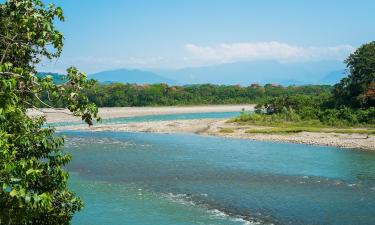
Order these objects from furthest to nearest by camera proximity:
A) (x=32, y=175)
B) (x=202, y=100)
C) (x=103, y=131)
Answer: (x=202, y=100), (x=103, y=131), (x=32, y=175)

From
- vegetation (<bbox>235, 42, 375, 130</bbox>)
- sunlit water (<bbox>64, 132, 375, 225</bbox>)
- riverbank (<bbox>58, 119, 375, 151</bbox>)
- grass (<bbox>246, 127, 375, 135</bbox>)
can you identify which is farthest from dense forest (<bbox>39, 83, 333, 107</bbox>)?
sunlit water (<bbox>64, 132, 375, 225</bbox>)

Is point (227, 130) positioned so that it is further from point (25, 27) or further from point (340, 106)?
point (25, 27)

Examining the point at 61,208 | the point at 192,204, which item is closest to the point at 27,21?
the point at 61,208

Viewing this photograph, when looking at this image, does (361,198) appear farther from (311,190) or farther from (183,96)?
(183,96)

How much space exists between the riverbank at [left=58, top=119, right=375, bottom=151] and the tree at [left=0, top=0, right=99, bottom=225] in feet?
158

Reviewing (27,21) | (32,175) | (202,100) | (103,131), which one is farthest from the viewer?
(202,100)

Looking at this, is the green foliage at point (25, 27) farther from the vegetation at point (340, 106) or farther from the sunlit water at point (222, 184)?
the vegetation at point (340, 106)

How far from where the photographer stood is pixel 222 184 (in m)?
36.6

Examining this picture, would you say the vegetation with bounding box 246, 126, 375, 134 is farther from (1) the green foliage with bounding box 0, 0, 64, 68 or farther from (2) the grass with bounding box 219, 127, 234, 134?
(1) the green foliage with bounding box 0, 0, 64, 68

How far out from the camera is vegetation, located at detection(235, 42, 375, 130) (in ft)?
238

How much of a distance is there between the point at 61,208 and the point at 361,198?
2368 cm

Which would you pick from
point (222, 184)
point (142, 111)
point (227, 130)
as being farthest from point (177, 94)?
point (222, 184)

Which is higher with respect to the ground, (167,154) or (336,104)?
(336,104)

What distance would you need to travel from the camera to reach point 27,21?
10.1 metres
